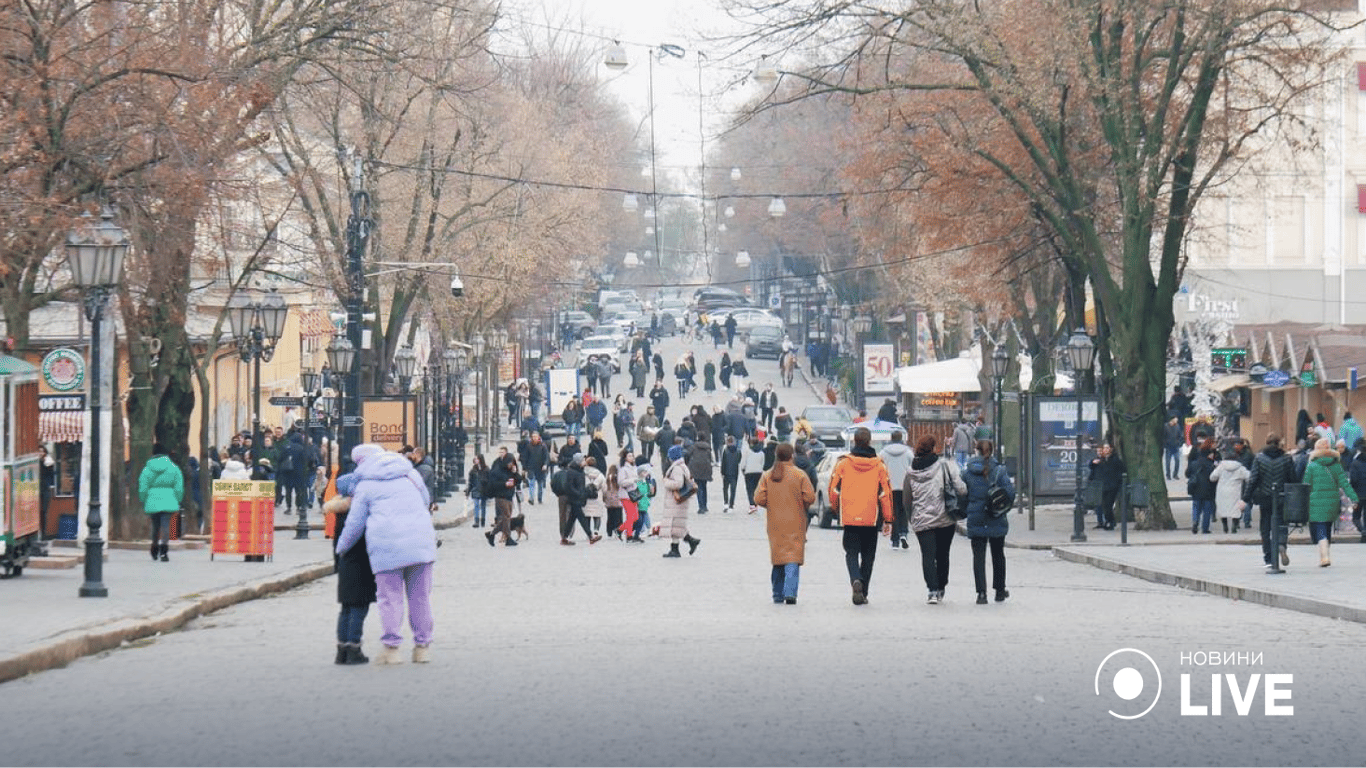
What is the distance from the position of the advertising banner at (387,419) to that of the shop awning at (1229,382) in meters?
21.6

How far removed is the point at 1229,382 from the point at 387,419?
23009 mm

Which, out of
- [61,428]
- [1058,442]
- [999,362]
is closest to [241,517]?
[61,428]

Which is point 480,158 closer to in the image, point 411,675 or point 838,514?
point 838,514

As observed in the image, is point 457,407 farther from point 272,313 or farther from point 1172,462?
point 272,313

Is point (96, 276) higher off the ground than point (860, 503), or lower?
higher

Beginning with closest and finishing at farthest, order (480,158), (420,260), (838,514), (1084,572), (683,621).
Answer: (683,621) → (838,514) → (1084,572) → (420,260) → (480,158)

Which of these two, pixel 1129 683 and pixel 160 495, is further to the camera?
pixel 160 495

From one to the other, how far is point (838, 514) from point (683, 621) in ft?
8.07

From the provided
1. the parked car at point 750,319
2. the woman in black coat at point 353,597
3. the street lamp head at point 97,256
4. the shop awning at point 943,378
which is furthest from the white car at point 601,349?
the woman in black coat at point 353,597

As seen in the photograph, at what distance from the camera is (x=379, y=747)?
9.97 m

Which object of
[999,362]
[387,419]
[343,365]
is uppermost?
[999,362]

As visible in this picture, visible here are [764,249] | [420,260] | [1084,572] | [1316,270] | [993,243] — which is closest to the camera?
[1084,572]

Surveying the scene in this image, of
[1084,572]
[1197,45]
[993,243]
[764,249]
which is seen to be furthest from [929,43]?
[764,249]

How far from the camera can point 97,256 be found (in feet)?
66.4
